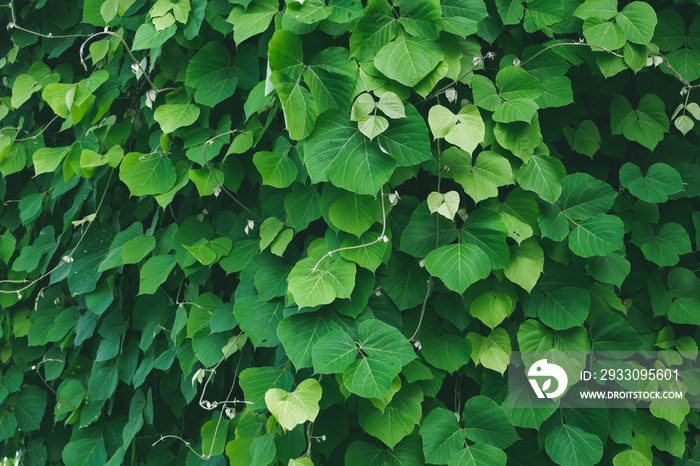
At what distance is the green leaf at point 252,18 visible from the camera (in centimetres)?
160

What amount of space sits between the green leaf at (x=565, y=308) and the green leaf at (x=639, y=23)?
0.75 meters

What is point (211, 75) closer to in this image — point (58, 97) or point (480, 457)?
point (58, 97)

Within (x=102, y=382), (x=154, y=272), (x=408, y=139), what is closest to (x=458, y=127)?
(x=408, y=139)

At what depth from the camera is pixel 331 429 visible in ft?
5.43

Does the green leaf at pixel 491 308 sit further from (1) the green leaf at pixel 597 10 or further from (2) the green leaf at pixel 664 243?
(1) the green leaf at pixel 597 10

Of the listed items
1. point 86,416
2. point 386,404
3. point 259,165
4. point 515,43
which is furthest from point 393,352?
point 86,416

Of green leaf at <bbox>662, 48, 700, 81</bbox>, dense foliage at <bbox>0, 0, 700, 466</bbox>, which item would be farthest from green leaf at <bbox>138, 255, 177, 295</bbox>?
green leaf at <bbox>662, 48, 700, 81</bbox>

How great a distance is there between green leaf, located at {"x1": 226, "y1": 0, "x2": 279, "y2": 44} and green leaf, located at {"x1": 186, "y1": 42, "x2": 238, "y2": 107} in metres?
0.15

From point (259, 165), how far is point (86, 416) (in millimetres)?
1246

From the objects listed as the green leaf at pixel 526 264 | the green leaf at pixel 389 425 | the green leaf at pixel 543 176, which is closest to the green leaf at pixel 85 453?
the green leaf at pixel 389 425

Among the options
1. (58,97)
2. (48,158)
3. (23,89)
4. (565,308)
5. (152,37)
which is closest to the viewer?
(565,308)

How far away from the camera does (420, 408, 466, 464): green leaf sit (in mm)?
1531

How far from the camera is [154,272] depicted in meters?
1.88

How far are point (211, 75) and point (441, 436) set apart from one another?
1274mm
